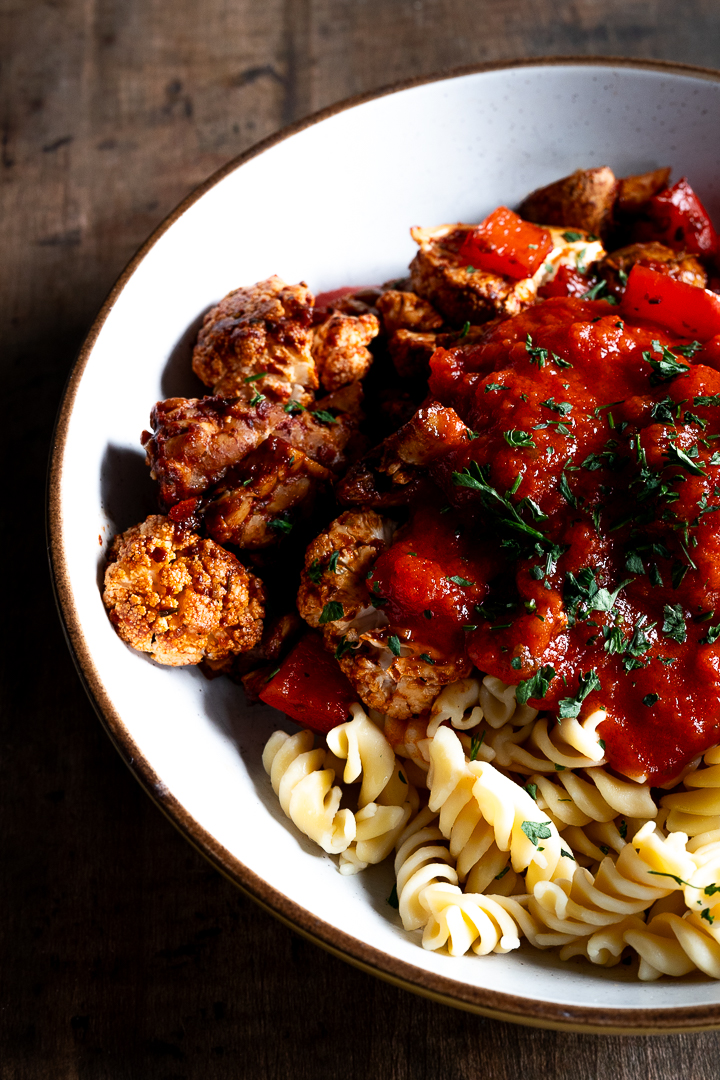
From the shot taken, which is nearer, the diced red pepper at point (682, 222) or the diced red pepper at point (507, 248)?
the diced red pepper at point (507, 248)

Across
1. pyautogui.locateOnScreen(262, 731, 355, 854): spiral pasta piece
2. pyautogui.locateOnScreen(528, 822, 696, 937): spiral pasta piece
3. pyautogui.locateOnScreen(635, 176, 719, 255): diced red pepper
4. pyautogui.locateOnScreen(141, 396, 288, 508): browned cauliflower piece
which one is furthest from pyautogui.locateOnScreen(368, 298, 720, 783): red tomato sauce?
pyautogui.locateOnScreen(635, 176, 719, 255): diced red pepper

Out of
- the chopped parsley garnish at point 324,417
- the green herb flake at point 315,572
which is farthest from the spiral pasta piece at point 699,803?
the chopped parsley garnish at point 324,417

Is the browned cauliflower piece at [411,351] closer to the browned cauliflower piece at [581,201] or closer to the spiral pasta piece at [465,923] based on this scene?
the browned cauliflower piece at [581,201]

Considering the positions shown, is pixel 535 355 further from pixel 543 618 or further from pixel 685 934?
pixel 685 934

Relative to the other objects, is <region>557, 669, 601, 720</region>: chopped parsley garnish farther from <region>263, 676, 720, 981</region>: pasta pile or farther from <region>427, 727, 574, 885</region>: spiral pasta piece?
<region>427, 727, 574, 885</region>: spiral pasta piece

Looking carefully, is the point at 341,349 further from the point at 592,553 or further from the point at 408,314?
the point at 592,553
